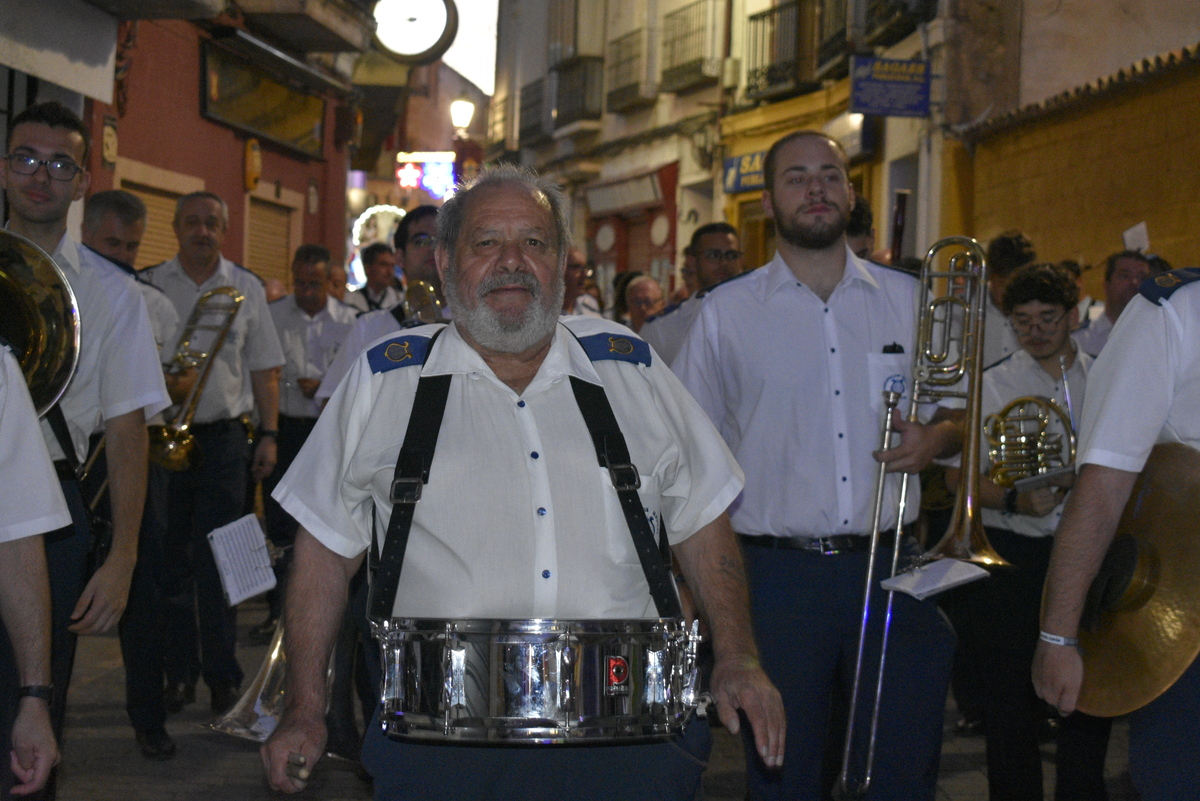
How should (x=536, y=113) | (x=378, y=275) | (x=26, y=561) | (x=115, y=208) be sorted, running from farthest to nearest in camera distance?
(x=536, y=113)
(x=378, y=275)
(x=115, y=208)
(x=26, y=561)

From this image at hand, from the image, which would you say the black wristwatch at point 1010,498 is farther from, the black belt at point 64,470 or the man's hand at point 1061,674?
the black belt at point 64,470

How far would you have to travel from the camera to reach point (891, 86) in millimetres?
13719

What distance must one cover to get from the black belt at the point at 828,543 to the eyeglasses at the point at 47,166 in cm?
238

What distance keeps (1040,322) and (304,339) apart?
5.55 metres

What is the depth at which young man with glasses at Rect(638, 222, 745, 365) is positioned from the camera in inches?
295

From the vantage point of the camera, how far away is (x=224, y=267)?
746 centimetres

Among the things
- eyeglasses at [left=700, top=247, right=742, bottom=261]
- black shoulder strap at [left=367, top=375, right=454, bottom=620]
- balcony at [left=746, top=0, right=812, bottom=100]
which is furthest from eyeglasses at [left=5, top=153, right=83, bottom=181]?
balcony at [left=746, top=0, right=812, bottom=100]

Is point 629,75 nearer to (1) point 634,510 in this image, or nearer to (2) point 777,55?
(2) point 777,55

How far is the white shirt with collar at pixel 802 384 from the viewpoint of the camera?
4230mm

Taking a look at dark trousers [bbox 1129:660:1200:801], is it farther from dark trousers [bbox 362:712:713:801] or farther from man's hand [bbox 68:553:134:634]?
man's hand [bbox 68:553:134:634]

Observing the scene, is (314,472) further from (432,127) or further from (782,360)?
(432,127)

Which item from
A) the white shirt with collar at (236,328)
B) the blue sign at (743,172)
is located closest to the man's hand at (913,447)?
the white shirt with collar at (236,328)

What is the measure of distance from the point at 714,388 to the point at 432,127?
1772 inches

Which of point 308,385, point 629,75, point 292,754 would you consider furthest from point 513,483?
point 629,75
